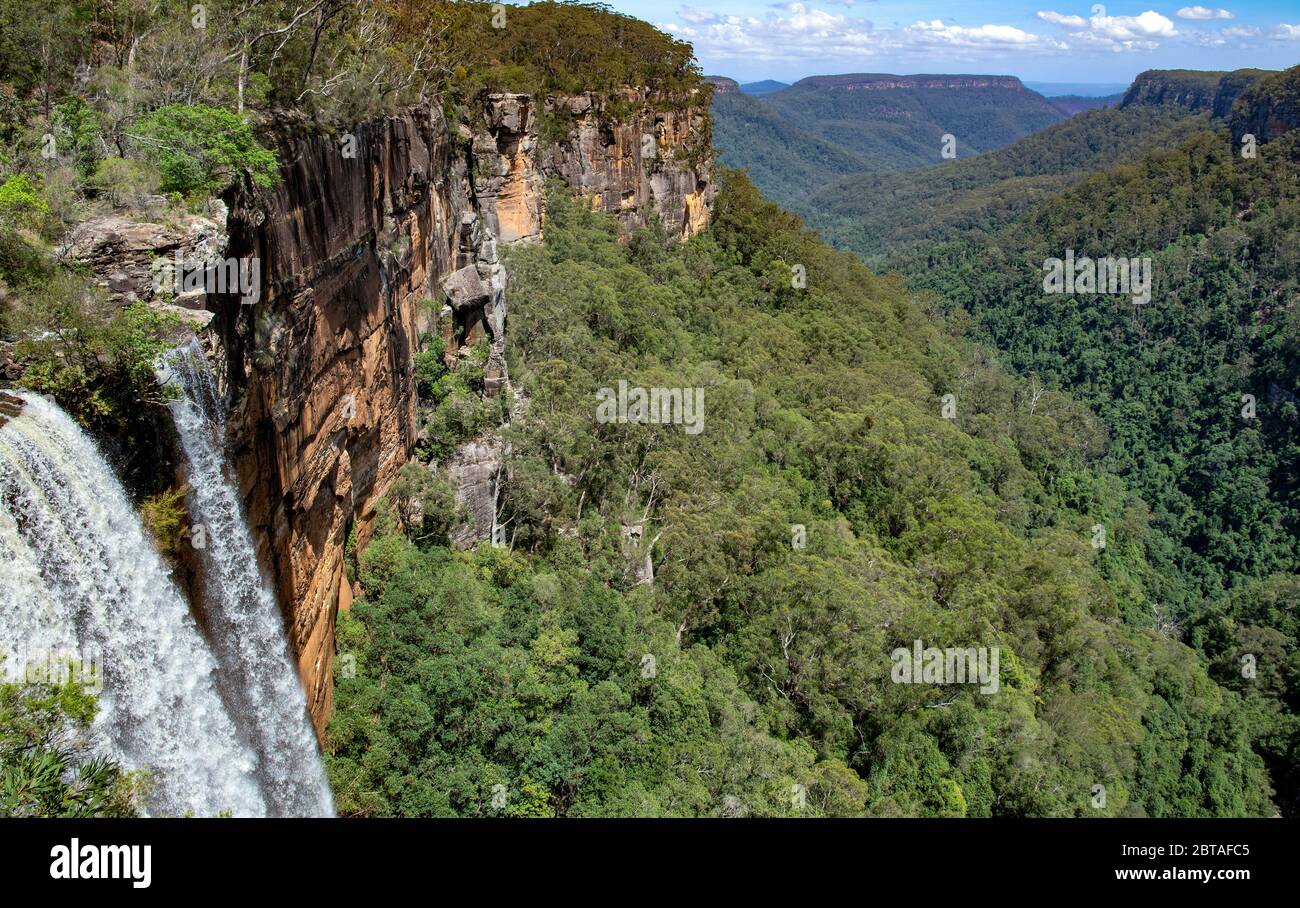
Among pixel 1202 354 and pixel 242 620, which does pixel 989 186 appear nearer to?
pixel 1202 354

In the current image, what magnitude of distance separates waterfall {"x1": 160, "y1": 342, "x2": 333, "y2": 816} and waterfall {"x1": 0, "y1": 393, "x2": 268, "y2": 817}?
0.95 metres

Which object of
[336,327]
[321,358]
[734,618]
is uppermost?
[336,327]

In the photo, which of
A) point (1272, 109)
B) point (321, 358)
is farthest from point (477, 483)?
point (1272, 109)

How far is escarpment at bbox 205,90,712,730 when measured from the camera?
40.4 ft

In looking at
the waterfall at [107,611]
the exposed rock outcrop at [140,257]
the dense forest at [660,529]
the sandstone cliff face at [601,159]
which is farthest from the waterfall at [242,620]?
the sandstone cliff face at [601,159]

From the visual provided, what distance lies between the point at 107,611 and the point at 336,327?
29.4 feet

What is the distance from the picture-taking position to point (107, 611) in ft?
26.8

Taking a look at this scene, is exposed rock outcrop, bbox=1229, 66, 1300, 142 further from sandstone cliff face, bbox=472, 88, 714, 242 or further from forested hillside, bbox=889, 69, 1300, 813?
sandstone cliff face, bbox=472, 88, 714, 242

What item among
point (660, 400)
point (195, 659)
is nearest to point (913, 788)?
point (660, 400)

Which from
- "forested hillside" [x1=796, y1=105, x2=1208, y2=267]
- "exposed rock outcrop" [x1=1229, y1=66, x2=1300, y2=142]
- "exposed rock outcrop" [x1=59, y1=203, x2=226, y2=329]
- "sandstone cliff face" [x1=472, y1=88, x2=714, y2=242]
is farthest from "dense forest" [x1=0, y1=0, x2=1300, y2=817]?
"forested hillside" [x1=796, y1=105, x2=1208, y2=267]

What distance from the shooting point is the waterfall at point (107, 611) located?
7230 millimetres

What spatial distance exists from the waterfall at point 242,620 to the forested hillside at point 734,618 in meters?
1.55

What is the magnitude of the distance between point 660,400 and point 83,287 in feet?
68.4
